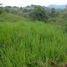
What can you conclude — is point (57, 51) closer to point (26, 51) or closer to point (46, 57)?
point (46, 57)

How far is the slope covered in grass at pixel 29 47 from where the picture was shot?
3.46 metres

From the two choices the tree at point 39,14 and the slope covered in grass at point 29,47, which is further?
the tree at point 39,14

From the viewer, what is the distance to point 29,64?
11.5 feet

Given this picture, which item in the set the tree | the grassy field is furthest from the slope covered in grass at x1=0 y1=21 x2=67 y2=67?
the tree

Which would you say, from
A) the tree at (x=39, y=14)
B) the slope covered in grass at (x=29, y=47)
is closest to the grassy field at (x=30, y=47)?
the slope covered in grass at (x=29, y=47)

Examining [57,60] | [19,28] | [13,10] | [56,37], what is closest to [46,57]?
[57,60]

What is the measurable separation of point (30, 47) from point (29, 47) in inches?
1.0

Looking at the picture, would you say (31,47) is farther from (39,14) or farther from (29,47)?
(39,14)

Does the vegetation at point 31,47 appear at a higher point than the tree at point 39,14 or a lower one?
higher

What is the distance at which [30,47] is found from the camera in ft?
13.1

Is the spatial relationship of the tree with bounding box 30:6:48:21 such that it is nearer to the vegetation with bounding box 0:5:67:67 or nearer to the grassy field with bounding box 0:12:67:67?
the vegetation with bounding box 0:5:67:67

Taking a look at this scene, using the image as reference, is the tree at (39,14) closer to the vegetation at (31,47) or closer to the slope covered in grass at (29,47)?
the vegetation at (31,47)

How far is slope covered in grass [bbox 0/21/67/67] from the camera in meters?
3.46

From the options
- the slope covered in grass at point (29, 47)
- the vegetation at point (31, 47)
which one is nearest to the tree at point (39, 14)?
the vegetation at point (31, 47)
